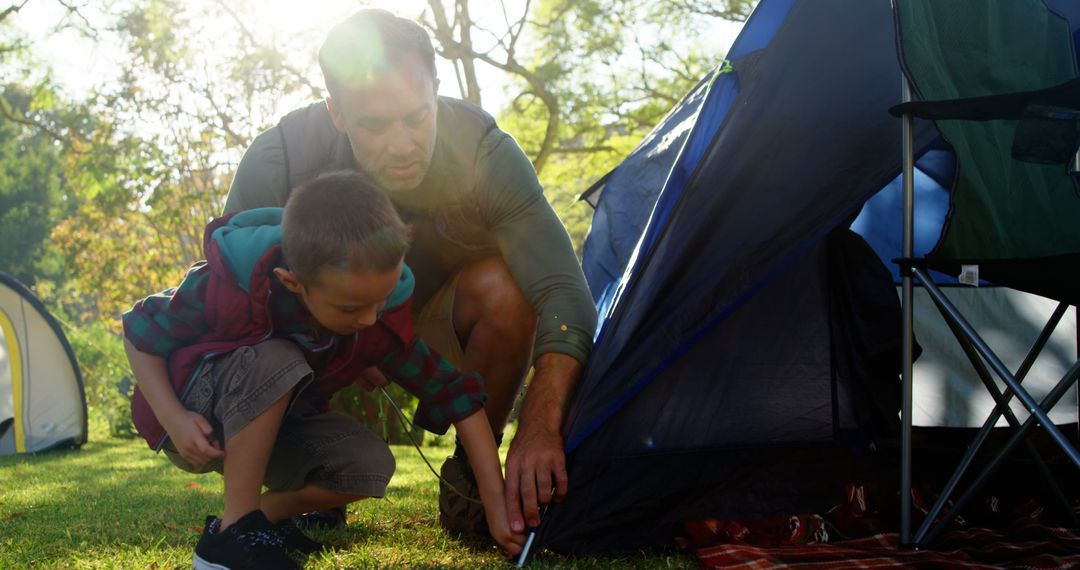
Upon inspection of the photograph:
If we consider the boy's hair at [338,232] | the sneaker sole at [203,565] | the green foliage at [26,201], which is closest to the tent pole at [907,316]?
the boy's hair at [338,232]

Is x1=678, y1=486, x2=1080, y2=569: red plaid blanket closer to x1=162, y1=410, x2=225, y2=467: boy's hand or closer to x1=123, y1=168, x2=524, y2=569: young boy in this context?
x1=123, y1=168, x2=524, y2=569: young boy

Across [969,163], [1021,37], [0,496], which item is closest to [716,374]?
[969,163]

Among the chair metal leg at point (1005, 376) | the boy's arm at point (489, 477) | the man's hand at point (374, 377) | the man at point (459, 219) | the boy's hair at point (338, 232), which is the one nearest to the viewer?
the chair metal leg at point (1005, 376)

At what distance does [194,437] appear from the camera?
1836 mm

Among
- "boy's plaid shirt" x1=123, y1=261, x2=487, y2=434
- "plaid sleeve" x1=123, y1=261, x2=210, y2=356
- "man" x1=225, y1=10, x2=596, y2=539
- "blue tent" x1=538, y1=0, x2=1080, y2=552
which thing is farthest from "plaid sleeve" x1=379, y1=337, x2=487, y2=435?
"plaid sleeve" x1=123, y1=261, x2=210, y2=356

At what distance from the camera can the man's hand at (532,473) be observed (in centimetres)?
202

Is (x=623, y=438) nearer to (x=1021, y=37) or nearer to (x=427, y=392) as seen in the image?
(x=427, y=392)

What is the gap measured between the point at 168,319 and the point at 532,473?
0.81 metres

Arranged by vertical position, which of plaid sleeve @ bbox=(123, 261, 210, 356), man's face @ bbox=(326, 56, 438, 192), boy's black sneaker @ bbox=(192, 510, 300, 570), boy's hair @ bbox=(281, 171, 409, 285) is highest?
man's face @ bbox=(326, 56, 438, 192)

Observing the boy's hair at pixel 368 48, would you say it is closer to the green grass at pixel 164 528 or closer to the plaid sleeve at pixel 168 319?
the plaid sleeve at pixel 168 319

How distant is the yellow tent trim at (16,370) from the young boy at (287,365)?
4497 millimetres

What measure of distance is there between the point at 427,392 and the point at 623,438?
529 mm

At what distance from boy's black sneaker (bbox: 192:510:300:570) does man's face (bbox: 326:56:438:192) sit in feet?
2.95

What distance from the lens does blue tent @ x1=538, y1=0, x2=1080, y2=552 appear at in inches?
85.7
